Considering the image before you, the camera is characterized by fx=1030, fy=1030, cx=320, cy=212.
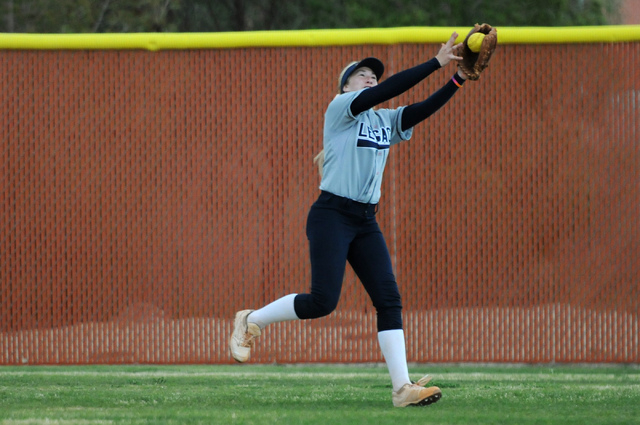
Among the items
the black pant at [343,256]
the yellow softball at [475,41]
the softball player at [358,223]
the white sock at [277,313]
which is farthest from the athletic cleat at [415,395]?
the yellow softball at [475,41]

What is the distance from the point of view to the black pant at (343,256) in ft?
17.0

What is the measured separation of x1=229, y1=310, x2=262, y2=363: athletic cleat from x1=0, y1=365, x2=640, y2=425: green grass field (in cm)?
25

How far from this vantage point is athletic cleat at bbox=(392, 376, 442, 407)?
509 centimetres

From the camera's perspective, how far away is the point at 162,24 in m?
13.5

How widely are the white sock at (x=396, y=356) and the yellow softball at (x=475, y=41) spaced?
149 cm

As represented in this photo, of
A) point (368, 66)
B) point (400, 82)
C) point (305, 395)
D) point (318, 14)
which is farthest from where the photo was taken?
point (318, 14)

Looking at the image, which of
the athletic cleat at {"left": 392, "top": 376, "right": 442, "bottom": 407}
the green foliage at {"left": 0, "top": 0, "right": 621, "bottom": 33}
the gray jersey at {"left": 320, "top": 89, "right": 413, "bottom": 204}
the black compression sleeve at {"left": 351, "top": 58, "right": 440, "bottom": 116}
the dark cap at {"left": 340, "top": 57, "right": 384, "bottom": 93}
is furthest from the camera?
the green foliage at {"left": 0, "top": 0, "right": 621, "bottom": 33}

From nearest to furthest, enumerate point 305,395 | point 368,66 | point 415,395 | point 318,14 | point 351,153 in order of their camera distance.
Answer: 1. point 415,395
2. point 351,153
3. point 368,66
4. point 305,395
5. point 318,14

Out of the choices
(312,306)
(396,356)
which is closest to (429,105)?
(312,306)

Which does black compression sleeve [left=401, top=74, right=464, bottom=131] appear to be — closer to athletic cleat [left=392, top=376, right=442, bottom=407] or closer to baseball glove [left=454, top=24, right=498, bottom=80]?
baseball glove [left=454, top=24, right=498, bottom=80]

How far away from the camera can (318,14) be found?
14.4m

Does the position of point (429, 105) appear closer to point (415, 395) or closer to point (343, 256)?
point (343, 256)

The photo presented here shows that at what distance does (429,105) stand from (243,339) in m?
1.59

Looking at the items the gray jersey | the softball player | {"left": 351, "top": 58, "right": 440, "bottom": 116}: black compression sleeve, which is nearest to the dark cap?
the softball player
